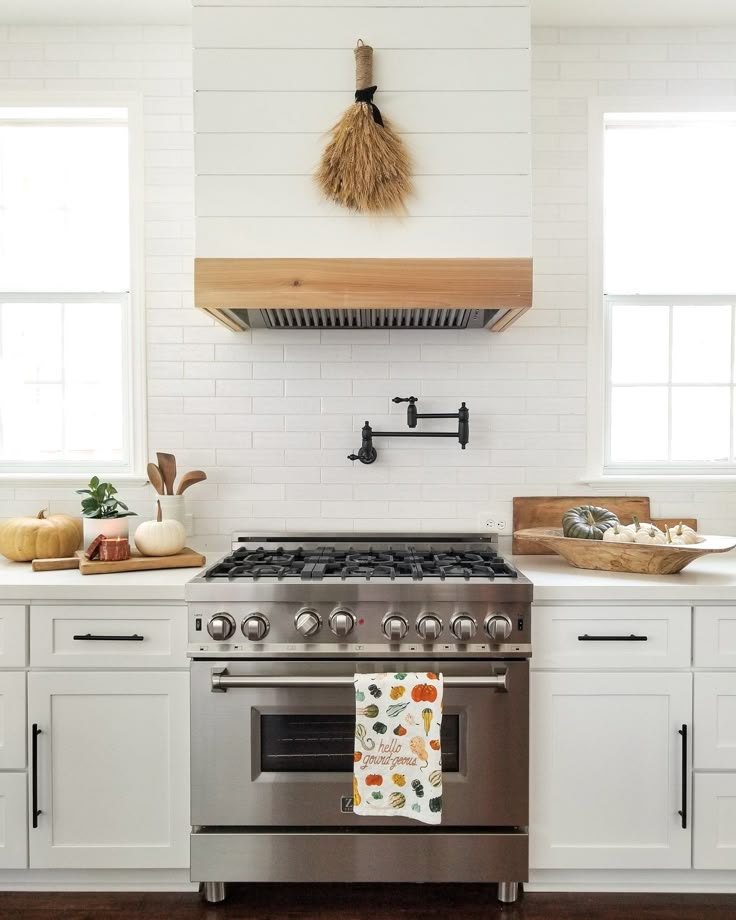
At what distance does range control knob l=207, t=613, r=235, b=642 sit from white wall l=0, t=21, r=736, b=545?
2.57ft

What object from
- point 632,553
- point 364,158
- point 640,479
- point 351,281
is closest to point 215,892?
point 632,553

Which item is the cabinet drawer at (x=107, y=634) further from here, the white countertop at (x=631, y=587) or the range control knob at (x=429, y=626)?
the white countertop at (x=631, y=587)

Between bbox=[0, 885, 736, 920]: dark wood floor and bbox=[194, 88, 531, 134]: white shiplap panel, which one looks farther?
bbox=[194, 88, 531, 134]: white shiplap panel

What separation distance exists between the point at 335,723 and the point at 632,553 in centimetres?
111

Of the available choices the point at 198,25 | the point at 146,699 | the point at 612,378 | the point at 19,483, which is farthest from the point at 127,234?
the point at 612,378

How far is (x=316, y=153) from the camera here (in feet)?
7.38

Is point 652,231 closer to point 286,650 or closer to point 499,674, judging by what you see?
point 499,674

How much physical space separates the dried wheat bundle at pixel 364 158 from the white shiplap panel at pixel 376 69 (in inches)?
2.8

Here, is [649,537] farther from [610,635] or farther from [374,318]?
[374,318]

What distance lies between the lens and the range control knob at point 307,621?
2023 mm

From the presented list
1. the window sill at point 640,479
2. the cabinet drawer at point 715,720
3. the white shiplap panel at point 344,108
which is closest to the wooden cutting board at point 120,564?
the white shiplap panel at point 344,108

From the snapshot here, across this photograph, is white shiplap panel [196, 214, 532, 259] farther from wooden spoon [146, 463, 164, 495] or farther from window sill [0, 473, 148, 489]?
window sill [0, 473, 148, 489]

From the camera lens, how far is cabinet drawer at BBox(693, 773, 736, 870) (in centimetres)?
213

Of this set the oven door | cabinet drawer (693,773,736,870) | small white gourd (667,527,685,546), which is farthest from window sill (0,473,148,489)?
cabinet drawer (693,773,736,870)
